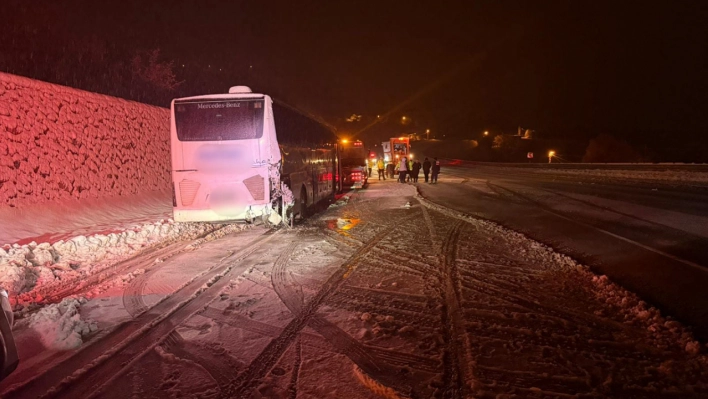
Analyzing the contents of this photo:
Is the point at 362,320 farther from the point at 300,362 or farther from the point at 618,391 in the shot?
A: the point at 618,391

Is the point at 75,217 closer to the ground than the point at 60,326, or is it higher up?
higher up

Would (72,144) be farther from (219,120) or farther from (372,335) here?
(372,335)

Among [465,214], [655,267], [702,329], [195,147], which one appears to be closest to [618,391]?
[702,329]

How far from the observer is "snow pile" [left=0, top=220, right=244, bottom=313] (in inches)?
282

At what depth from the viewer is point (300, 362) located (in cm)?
449

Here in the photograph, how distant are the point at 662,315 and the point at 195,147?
990 centimetres

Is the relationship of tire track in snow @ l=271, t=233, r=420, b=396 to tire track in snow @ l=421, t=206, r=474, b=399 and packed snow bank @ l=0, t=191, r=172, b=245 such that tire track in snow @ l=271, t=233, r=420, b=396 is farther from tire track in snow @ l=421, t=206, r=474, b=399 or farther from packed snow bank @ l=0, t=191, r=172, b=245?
packed snow bank @ l=0, t=191, r=172, b=245

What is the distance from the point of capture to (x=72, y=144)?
1341 centimetres

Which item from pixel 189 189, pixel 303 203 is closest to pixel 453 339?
pixel 189 189

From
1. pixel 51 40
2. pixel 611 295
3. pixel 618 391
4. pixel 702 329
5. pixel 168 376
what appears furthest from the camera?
pixel 51 40

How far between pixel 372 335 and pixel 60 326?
3.47 m

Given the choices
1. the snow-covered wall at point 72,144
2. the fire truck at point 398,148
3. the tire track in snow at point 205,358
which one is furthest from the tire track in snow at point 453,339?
the fire truck at point 398,148

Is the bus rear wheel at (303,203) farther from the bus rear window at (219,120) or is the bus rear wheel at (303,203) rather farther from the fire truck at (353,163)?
the fire truck at (353,163)

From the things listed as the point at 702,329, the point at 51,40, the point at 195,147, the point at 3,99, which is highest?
the point at 51,40
